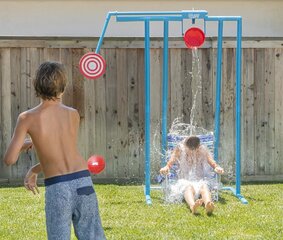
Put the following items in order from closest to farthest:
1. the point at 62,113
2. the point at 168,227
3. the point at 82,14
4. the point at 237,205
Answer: the point at 62,113, the point at 168,227, the point at 237,205, the point at 82,14

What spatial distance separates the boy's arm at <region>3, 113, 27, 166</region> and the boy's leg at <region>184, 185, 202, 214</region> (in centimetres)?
300

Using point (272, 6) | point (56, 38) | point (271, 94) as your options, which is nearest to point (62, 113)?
point (56, 38)

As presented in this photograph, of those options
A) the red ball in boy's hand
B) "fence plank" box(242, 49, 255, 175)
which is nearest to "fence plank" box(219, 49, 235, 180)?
"fence plank" box(242, 49, 255, 175)

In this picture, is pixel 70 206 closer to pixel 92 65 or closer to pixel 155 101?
pixel 92 65

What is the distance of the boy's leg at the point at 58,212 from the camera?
11.5 feet

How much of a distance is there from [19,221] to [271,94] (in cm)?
362

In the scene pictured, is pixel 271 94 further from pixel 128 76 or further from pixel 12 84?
pixel 12 84

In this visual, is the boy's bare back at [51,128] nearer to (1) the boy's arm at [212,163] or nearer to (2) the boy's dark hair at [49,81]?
(2) the boy's dark hair at [49,81]

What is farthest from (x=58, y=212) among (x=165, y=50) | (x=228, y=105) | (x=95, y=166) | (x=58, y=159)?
(x=228, y=105)

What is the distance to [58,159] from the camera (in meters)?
3.53

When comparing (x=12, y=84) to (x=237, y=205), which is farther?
(x=12, y=84)

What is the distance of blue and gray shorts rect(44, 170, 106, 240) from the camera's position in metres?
3.51

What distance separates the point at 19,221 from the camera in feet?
19.4

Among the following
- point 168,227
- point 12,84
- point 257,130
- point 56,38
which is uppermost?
point 56,38
